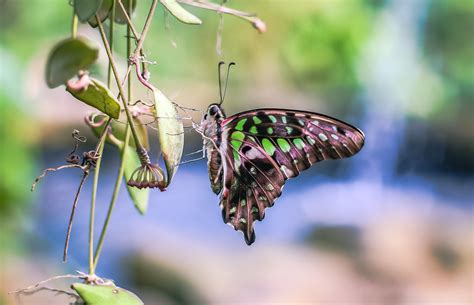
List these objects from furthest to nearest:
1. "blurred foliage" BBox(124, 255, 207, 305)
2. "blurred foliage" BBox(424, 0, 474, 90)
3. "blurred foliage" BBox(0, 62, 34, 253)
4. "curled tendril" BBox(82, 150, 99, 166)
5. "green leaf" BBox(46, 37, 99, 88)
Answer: "blurred foliage" BBox(424, 0, 474, 90)
"blurred foliage" BBox(124, 255, 207, 305)
"blurred foliage" BBox(0, 62, 34, 253)
"curled tendril" BBox(82, 150, 99, 166)
"green leaf" BBox(46, 37, 99, 88)

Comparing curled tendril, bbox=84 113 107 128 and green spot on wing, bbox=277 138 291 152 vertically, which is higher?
green spot on wing, bbox=277 138 291 152

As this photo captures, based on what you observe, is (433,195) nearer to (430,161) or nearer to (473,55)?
(430,161)

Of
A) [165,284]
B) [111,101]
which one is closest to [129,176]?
[111,101]

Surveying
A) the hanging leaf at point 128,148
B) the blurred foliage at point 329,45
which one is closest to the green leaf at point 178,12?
the hanging leaf at point 128,148

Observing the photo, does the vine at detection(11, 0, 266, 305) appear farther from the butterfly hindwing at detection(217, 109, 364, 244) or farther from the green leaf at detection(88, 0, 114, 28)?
the butterfly hindwing at detection(217, 109, 364, 244)

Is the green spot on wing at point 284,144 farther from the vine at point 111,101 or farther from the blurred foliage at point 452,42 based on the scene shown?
the blurred foliage at point 452,42

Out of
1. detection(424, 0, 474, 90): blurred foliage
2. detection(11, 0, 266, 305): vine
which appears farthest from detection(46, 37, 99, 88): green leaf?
detection(424, 0, 474, 90): blurred foliage
